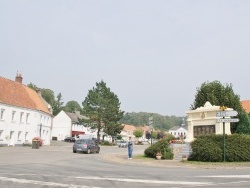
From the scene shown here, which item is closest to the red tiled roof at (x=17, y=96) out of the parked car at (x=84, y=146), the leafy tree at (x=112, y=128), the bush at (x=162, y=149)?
the parked car at (x=84, y=146)

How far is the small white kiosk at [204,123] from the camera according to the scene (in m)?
31.0

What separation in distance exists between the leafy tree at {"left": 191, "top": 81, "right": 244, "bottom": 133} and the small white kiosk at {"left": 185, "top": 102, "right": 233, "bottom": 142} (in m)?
12.5

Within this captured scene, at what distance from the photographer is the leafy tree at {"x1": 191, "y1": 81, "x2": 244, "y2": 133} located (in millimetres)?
44666

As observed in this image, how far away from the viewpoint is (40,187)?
34.9ft

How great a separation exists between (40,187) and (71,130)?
88.3 metres

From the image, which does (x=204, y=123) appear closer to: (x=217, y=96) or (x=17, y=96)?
(x=217, y=96)

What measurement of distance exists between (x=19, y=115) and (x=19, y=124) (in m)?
1.41

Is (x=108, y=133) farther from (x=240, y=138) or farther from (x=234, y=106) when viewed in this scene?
(x=240, y=138)

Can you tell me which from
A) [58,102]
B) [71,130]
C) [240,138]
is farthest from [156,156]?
[58,102]

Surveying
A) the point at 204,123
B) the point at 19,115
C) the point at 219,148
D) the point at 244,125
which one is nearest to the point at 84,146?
the point at 204,123

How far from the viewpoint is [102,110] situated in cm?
8031

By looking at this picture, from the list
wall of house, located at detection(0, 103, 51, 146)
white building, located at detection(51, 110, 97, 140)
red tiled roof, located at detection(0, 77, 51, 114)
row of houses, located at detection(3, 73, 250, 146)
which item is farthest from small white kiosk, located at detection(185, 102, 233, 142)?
white building, located at detection(51, 110, 97, 140)

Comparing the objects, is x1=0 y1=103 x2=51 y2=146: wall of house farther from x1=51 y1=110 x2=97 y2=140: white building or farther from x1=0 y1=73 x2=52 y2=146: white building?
x1=51 y1=110 x2=97 y2=140: white building

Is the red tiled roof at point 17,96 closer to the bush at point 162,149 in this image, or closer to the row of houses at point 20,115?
the row of houses at point 20,115
